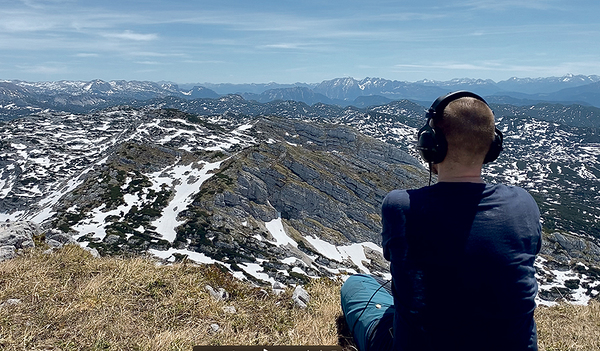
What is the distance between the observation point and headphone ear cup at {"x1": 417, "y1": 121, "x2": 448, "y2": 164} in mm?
2992

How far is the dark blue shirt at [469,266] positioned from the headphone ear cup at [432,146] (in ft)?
1.10

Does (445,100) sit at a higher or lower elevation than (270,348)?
higher

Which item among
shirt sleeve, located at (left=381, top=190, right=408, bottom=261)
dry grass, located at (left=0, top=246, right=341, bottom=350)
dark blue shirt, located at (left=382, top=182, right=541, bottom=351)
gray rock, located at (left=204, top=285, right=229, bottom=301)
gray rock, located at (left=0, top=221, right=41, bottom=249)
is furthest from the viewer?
gray rock, located at (left=0, top=221, right=41, bottom=249)

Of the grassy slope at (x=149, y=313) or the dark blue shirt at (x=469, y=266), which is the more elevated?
the dark blue shirt at (x=469, y=266)

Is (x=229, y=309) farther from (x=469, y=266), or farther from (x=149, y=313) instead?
(x=469, y=266)

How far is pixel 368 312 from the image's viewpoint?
464 centimetres

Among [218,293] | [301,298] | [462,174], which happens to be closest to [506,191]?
[462,174]

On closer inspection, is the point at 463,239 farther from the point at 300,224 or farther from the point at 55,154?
the point at 55,154

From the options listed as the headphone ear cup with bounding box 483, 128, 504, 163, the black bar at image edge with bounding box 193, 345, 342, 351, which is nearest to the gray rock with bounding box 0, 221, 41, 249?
the black bar at image edge with bounding box 193, 345, 342, 351

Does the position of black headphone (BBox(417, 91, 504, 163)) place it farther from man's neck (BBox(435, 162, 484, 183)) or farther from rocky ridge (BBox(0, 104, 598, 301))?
rocky ridge (BBox(0, 104, 598, 301))

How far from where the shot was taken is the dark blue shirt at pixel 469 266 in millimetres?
2662

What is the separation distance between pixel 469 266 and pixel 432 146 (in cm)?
109

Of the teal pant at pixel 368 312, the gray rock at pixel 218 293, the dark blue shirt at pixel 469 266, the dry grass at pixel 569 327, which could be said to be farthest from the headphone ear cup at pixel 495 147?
the gray rock at pixel 218 293

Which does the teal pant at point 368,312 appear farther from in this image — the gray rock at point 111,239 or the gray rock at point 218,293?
the gray rock at point 111,239
